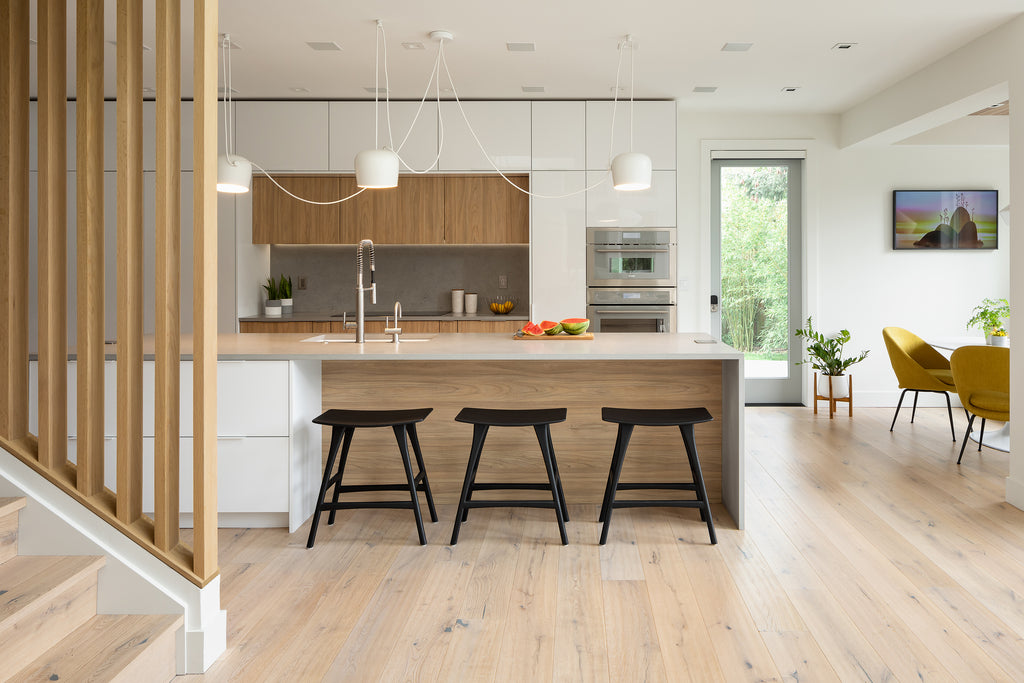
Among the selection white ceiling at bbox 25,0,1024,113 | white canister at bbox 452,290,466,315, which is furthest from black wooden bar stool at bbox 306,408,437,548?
white canister at bbox 452,290,466,315

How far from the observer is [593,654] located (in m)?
2.17

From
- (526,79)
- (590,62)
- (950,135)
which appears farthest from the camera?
(950,135)

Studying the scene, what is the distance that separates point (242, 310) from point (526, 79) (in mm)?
2677

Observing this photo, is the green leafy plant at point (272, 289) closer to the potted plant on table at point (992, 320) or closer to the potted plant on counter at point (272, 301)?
the potted plant on counter at point (272, 301)

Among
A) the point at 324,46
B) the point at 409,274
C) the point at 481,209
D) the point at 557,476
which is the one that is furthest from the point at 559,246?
the point at 557,476

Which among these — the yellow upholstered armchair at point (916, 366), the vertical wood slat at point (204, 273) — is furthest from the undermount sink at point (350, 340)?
the yellow upholstered armchair at point (916, 366)

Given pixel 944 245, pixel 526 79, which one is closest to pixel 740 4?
pixel 526 79

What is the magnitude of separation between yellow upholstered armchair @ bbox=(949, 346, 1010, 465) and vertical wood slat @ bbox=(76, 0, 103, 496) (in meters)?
4.38

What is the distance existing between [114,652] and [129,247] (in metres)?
1.08

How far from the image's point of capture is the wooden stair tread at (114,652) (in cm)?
184

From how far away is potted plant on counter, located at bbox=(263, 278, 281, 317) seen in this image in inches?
233

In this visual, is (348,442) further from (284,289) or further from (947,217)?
(947,217)

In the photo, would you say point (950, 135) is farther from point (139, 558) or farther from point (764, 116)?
point (139, 558)

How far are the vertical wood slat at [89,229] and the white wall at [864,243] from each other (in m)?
4.84
